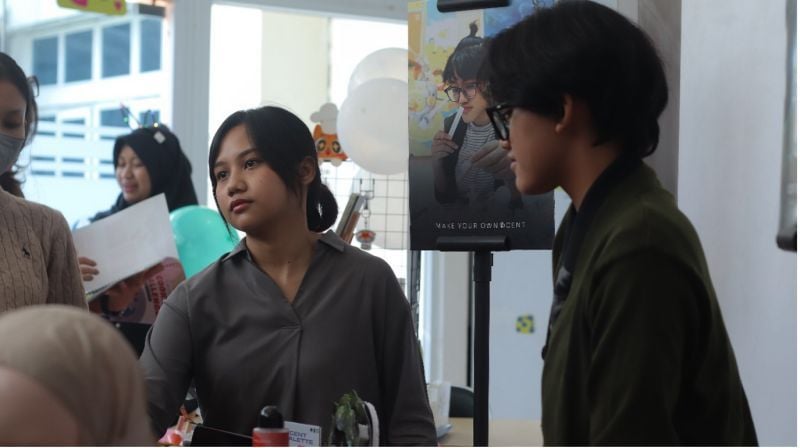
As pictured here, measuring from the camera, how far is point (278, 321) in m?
2.00

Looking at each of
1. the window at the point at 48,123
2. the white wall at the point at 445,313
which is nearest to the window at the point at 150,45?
the window at the point at 48,123

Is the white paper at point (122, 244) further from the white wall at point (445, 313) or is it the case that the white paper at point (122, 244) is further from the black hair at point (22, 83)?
the white wall at point (445, 313)

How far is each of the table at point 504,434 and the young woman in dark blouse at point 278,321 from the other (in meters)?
0.56

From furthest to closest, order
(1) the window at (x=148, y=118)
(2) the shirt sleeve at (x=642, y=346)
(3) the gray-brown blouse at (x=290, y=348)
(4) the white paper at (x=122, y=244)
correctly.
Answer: (1) the window at (x=148, y=118) → (4) the white paper at (x=122, y=244) → (3) the gray-brown blouse at (x=290, y=348) → (2) the shirt sleeve at (x=642, y=346)

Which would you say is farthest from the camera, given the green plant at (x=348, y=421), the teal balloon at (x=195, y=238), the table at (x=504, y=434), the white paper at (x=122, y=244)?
the teal balloon at (x=195, y=238)

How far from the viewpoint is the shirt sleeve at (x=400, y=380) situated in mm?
2033

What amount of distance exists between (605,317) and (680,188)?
45.3 inches

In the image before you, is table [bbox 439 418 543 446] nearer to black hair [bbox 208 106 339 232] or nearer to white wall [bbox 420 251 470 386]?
black hair [bbox 208 106 339 232]

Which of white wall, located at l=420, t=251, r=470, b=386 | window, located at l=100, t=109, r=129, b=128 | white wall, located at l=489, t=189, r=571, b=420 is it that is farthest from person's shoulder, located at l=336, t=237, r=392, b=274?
white wall, located at l=420, t=251, r=470, b=386

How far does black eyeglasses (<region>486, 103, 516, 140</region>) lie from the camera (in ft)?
4.64

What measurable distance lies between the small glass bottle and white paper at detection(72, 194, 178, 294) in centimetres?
140

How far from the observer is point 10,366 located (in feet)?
3.10

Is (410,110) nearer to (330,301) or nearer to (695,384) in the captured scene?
(330,301)

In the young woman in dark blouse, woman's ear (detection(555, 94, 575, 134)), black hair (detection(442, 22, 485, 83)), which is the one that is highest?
black hair (detection(442, 22, 485, 83))
